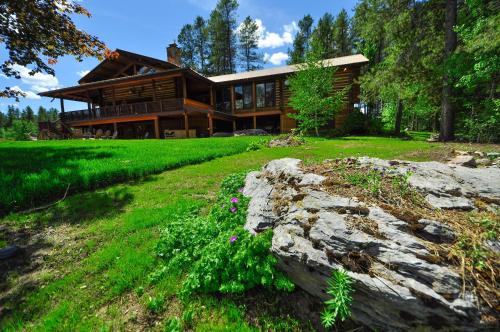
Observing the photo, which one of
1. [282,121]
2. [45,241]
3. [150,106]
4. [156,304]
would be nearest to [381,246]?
[156,304]

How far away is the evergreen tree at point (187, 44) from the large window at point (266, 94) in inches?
951

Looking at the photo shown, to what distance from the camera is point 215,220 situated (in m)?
3.03

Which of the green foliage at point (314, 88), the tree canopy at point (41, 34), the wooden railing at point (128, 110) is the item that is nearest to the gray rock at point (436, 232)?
the tree canopy at point (41, 34)

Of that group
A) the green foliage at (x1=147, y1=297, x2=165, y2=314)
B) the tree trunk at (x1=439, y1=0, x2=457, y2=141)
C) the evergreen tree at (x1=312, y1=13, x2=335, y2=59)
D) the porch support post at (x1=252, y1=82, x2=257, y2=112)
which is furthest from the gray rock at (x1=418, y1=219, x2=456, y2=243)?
the evergreen tree at (x1=312, y1=13, x2=335, y2=59)

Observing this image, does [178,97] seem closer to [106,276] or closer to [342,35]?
[106,276]

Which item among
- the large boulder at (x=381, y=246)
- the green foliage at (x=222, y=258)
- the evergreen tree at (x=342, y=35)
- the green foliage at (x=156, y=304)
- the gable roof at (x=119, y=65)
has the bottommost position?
the green foliage at (x=156, y=304)

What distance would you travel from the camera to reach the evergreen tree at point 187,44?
3947cm

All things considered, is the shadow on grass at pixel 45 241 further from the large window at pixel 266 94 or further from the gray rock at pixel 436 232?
the large window at pixel 266 94

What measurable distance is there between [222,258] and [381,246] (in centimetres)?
138

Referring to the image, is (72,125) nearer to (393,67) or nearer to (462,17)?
(393,67)

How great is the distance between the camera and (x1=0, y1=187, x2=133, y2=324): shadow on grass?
242 cm

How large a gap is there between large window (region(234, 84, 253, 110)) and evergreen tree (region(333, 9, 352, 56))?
2173 cm

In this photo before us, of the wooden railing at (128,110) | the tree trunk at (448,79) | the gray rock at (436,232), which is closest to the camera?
the gray rock at (436,232)

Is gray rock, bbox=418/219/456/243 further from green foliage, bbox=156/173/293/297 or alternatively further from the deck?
the deck
